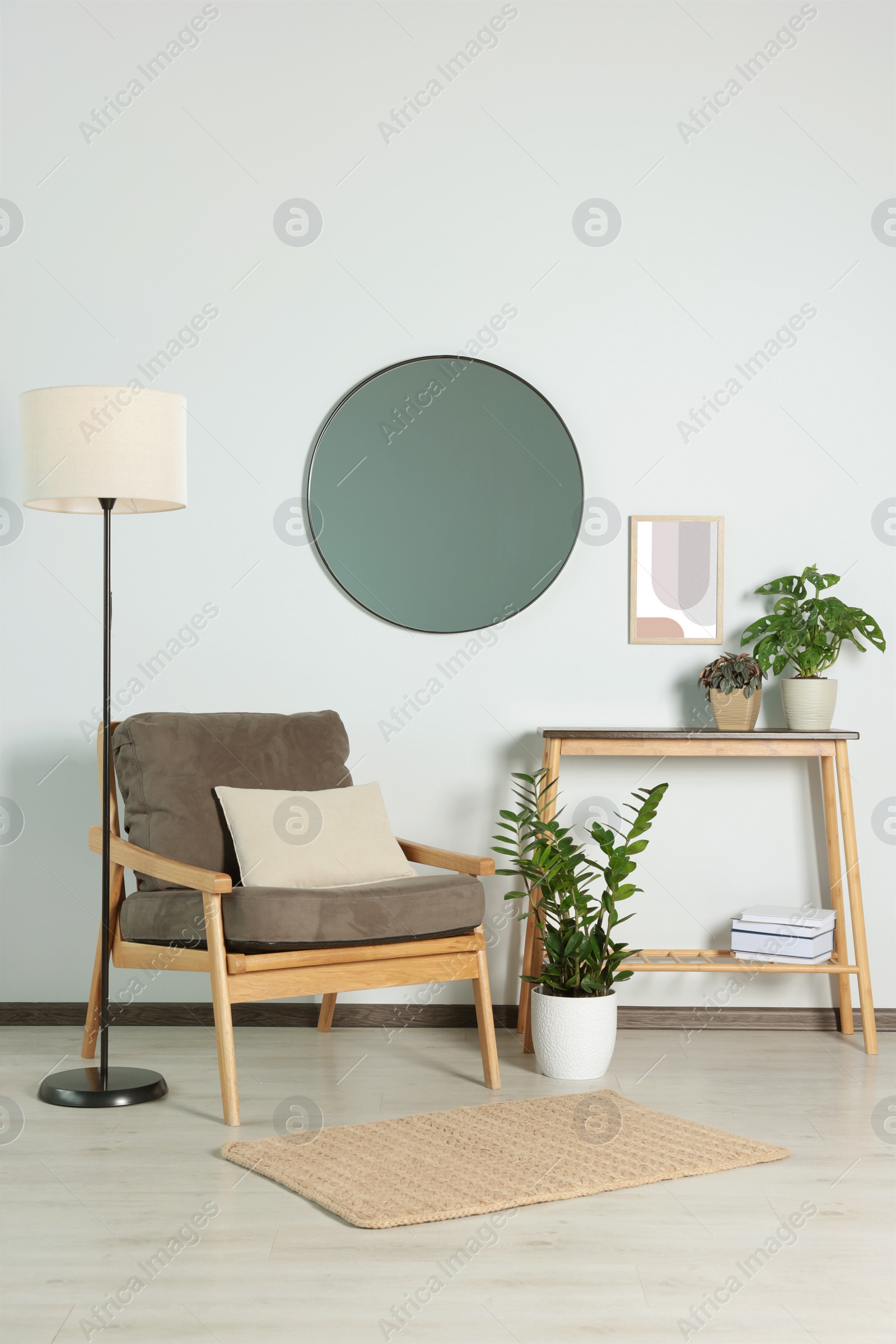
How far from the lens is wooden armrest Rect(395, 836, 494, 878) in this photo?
284cm

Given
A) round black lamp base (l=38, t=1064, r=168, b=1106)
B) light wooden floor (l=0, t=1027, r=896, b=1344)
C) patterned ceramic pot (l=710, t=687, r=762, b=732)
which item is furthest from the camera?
patterned ceramic pot (l=710, t=687, r=762, b=732)

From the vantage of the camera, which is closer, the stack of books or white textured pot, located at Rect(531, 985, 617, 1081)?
white textured pot, located at Rect(531, 985, 617, 1081)

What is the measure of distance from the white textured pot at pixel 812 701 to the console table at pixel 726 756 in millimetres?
70

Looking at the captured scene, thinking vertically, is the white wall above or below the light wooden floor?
above

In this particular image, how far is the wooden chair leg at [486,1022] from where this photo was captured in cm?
277

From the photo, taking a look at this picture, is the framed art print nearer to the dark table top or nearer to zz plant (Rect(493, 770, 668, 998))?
the dark table top

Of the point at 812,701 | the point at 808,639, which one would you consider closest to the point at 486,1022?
the point at 812,701

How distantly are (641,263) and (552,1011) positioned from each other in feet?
6.85

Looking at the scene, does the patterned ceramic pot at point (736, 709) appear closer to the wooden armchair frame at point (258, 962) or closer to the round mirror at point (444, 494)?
the round mirror at point (444, 494)

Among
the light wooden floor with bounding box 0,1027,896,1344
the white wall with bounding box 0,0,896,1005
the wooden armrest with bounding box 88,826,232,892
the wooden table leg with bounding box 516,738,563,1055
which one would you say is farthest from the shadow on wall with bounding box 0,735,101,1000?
the wooden table leg with bounding box 516,738,563,1055

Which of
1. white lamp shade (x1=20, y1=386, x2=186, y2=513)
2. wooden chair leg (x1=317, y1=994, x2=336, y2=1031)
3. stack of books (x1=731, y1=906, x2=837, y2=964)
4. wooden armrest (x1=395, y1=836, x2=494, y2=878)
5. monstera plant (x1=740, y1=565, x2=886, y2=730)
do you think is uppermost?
white lamp shade (x1=20, y1=386, x2=186, y2=513)

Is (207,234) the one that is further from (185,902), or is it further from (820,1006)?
(820,1006)

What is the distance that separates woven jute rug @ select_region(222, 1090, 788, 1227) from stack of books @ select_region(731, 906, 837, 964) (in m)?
0.72

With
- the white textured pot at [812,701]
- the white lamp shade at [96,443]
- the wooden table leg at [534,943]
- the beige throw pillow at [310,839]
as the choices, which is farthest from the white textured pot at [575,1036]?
the white lamp shade at [96,443]
